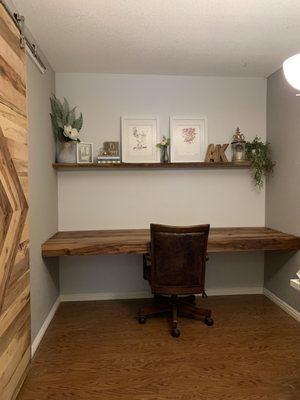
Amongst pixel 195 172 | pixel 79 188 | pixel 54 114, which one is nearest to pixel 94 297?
pixel 79 188

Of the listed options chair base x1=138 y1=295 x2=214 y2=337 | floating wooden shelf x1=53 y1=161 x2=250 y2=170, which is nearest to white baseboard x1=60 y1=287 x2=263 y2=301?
chair base x1=138 y1=295 x2=214 y2=337

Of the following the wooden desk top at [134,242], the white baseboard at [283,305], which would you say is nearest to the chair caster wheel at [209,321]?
the wooden desk top at [134,242]

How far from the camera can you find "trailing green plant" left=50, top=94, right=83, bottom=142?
2920 millimetres

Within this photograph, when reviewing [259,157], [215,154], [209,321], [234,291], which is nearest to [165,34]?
[215,154]

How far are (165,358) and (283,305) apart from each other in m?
1.53

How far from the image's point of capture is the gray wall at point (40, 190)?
226 cm


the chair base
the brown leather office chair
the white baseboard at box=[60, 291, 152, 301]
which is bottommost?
the white baseboard at box=[60, 291, 152, 301]

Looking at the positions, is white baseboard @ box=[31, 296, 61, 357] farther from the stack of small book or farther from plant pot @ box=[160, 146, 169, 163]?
plant pot @ box=[160, 146, 169, 163]

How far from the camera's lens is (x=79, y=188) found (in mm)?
3227

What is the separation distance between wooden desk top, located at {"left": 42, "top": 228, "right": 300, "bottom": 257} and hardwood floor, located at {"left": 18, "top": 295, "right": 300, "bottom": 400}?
2.34 feet

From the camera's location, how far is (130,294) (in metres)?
3.34

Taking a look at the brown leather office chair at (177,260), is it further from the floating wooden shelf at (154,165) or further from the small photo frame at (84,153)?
the small photo frame at (84,153)

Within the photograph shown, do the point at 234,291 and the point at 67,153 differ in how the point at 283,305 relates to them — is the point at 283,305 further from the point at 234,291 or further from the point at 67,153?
the point at 67,153

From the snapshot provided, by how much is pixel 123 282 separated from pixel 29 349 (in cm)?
137
